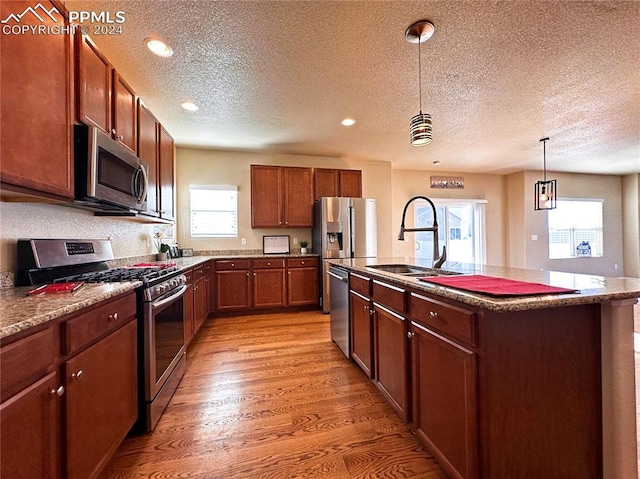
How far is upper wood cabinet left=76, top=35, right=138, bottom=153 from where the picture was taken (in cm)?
154

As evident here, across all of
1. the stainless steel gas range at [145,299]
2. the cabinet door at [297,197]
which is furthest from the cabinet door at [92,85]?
the cabinet door at [297,197]

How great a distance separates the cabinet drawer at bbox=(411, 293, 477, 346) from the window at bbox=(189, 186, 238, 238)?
370cm

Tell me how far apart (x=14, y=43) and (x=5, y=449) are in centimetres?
148

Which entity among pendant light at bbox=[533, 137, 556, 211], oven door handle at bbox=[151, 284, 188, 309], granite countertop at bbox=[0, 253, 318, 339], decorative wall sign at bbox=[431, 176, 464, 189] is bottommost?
oven door handle at bbox=[151, 284, 188, 309]

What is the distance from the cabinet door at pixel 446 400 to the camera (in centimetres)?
109

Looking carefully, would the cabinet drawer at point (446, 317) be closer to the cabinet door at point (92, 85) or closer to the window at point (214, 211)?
the cabinet door at point (92, 85)

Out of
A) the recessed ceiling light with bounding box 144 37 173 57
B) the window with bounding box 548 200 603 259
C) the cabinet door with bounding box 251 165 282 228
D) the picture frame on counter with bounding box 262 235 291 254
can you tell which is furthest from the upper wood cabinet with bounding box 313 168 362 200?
the window with bounding box 548 200 603 259

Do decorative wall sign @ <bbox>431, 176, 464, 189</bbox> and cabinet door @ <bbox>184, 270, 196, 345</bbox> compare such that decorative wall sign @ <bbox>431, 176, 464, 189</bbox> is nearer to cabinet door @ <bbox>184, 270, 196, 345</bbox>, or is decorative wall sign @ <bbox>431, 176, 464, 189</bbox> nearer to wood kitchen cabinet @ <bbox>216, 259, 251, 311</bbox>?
wood kitchen cabinet @ <bbox>216, 259, 251, 311</bbox>

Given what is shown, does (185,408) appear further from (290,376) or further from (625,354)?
(625,354)

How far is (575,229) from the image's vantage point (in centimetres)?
647

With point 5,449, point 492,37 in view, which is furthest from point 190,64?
point 5,449

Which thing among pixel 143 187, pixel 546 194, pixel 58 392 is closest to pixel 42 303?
pixel 58 392

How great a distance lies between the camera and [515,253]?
6.29 m

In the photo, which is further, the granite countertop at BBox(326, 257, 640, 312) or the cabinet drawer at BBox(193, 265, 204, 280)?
the cabinet drawer at BBox(193, 265, 204, 280)
